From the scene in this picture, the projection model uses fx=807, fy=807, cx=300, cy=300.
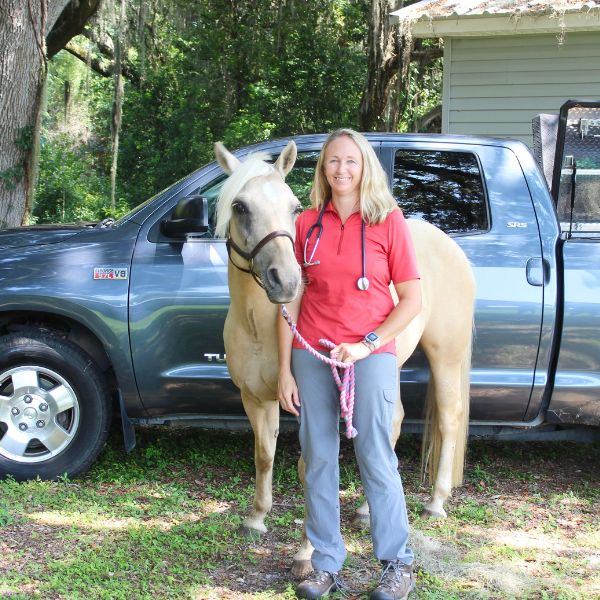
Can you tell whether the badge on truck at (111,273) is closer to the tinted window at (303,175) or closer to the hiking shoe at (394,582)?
the tinted window at (303,175)

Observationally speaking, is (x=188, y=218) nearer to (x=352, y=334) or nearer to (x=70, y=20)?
(x=352, y=334)

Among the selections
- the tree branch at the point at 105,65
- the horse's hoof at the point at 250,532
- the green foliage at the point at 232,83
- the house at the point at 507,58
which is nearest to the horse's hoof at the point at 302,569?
the horse's hoof at the point at 250,532

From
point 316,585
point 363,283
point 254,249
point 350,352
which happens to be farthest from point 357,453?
point 254,249

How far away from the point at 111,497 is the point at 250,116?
10.7m

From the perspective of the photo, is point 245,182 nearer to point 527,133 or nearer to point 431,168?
point 431,168

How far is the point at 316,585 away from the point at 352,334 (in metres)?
1.03

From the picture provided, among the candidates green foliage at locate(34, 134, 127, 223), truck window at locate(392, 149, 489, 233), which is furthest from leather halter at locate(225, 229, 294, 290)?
green foliage at locate(34, 134, 127, 223)

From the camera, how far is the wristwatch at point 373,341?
9.78ft

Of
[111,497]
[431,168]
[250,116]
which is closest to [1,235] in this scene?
[111,497]

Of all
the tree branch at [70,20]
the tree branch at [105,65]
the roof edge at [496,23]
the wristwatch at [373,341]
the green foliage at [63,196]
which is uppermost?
the tree branch at [105,65]

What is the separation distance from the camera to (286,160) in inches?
137

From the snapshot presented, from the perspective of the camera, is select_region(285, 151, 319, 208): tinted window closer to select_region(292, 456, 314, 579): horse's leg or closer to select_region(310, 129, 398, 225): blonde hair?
select_region(310, 129, 398, 225): blonde hair

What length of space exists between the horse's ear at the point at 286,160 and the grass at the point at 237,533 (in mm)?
1765

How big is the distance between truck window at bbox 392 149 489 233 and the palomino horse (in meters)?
0.35
